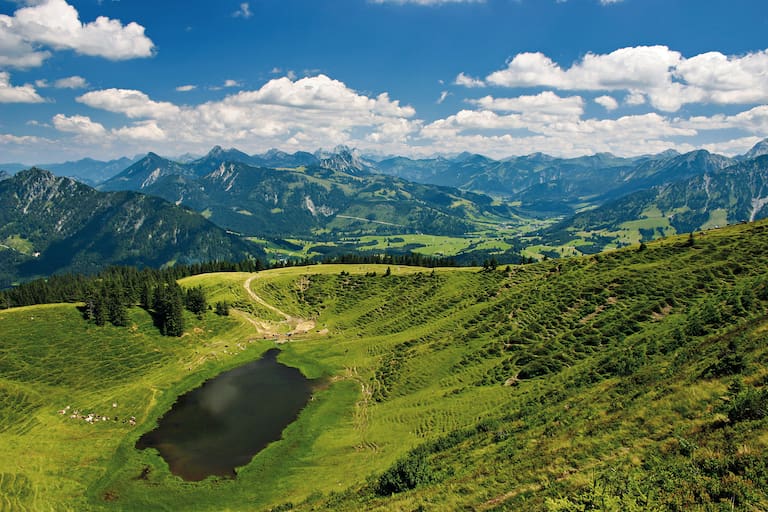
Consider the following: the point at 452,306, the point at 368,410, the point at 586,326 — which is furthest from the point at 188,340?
the point at 586,326

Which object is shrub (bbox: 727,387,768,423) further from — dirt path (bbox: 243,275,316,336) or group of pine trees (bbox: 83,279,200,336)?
group of pine trees (bbox: 83,279,200,336)

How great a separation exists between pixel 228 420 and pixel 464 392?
161ft

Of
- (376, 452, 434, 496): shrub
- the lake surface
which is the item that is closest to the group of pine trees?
the lake surface

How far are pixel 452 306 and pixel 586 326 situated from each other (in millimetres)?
52538

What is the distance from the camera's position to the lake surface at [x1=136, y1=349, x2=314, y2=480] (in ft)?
226

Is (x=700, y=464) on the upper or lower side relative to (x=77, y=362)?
upper

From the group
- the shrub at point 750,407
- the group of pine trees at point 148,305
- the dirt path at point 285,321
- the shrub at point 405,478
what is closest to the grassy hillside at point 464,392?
the shrub at point 750,407

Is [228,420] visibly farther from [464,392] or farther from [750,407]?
[750,407]

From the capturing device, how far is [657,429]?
89.2ft

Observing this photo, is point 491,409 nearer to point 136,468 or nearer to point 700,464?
point 700,464

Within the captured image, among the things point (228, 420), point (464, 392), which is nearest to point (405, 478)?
point (464, 392)

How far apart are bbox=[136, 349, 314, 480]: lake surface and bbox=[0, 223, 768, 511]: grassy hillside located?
310 centimetres

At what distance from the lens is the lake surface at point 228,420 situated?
6881 cm

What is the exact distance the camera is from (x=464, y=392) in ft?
236
